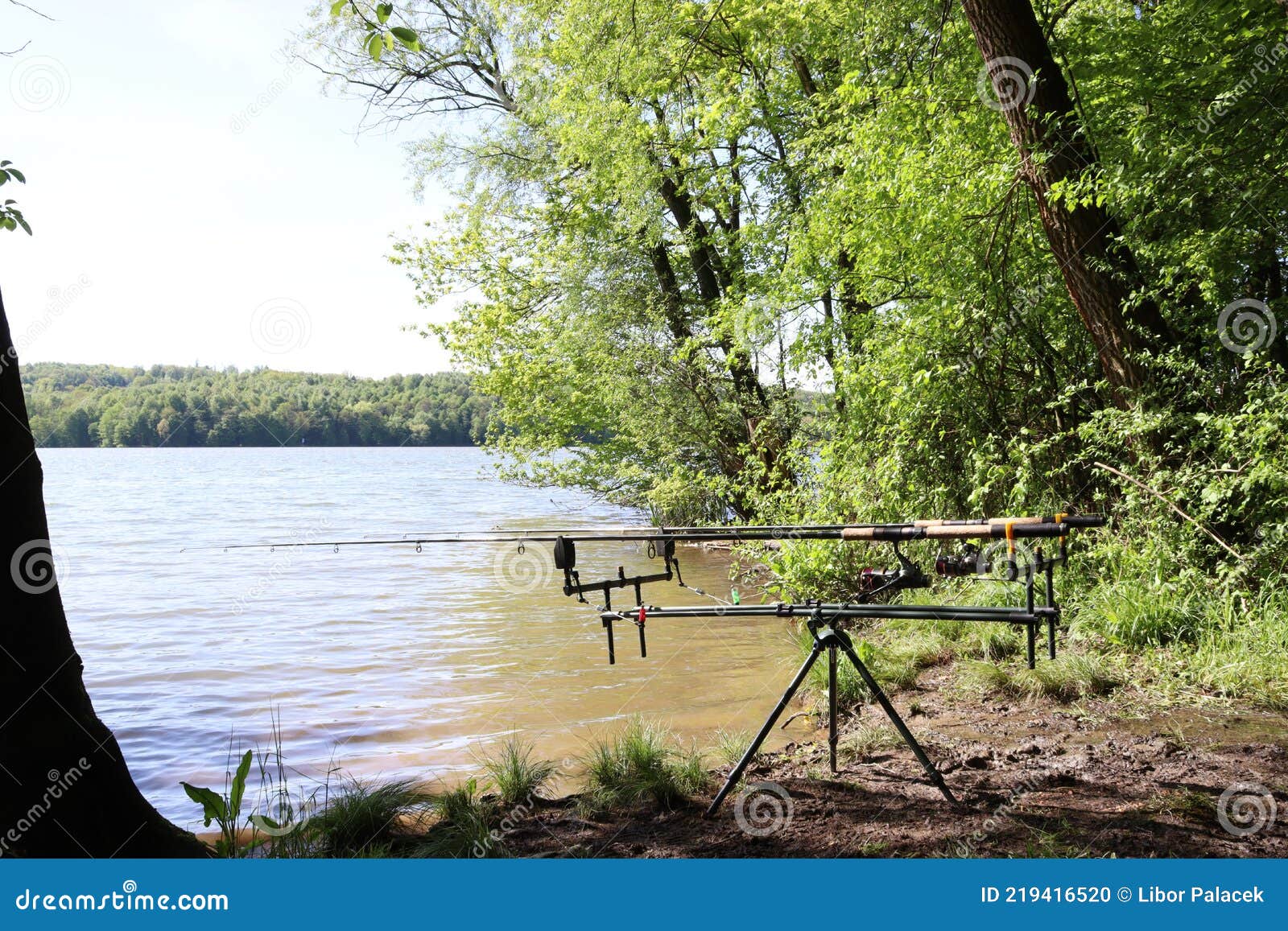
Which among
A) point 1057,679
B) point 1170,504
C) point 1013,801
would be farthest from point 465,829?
point 1170,504

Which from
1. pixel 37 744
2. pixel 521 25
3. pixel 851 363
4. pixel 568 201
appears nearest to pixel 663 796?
pixel 37 744

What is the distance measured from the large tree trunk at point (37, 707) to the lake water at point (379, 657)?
2.36m

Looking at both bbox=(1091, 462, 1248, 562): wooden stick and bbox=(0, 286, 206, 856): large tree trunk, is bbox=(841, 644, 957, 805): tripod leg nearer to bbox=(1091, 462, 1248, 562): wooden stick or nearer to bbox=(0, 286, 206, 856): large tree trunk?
bbox=(0, 286, 206, 856): large tree trunk

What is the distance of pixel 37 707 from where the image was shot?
11.1 ft

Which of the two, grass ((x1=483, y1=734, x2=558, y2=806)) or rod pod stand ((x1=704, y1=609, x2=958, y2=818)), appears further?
grass ((x1=483, y1=734, x2=558, y2=806))

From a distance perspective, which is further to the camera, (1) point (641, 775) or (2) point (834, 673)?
(1) point (641, 775)

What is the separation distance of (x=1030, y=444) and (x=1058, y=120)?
268 cm

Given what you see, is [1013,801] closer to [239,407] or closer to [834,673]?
[834,673]

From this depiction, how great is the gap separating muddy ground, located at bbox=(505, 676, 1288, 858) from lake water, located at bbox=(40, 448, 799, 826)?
206 cm

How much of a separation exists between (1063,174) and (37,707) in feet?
22.5

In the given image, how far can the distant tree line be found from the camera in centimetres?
4206

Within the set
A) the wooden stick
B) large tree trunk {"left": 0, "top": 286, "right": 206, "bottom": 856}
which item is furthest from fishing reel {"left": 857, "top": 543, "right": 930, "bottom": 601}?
the wooden stick

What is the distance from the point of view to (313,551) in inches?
827

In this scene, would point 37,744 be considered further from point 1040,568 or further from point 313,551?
point 313,551
